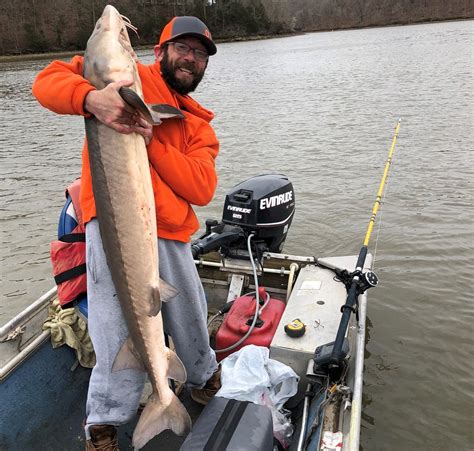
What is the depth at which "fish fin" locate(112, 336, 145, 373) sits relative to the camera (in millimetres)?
2420

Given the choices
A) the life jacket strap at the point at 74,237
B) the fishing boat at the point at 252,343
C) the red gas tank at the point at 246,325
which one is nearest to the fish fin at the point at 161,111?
the life jacket strap at the point at 74,237

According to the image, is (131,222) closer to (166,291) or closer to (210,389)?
(166,291)

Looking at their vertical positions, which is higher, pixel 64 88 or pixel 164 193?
pixel 64 88

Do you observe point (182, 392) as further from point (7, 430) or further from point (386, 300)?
point (386, 300)

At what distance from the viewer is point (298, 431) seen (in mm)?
2986

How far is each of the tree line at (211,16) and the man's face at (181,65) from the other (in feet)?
186

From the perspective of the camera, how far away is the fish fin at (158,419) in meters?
2.45

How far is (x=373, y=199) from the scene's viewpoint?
9.27m

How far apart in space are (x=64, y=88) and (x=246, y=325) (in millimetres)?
2321

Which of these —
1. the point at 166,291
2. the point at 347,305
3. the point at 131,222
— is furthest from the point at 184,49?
the point at 347,305

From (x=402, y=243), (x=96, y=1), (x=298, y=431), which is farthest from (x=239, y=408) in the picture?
(x=96, y=1)

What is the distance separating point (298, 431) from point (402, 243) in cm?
510

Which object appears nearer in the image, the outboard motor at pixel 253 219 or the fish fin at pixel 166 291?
the fish fin at pixel 166 291

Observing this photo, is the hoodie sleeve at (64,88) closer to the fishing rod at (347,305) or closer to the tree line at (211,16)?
the fishing rod at (347,305)
